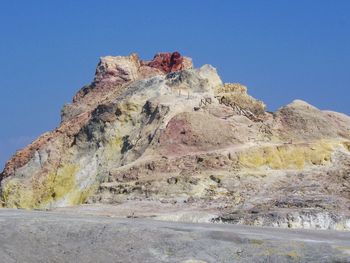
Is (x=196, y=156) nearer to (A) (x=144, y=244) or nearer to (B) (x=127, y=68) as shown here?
(A) (x=144, y=244)

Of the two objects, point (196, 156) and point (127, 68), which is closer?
point (196, 156)

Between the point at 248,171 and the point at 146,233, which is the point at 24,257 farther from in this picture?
the point at 248,171

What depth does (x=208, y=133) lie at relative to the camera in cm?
3397

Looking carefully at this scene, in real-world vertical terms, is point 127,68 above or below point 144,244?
above

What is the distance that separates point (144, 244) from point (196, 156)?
14773mm

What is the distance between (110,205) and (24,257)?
12.6 m

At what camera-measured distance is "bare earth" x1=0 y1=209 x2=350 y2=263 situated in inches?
674

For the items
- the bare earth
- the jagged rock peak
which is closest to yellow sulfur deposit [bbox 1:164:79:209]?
the jagged rock peak

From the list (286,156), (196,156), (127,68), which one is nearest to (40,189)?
(196,156)

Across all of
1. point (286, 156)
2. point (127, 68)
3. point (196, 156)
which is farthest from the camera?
point (127, 68)

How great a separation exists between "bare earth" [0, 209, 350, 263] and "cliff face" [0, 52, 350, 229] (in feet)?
22.2

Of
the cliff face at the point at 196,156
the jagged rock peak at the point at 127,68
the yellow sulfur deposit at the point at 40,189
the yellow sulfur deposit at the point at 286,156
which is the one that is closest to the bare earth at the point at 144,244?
the cliff face at the point at 196,156

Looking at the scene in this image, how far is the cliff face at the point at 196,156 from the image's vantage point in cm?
2881

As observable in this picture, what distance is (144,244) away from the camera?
17.8m
